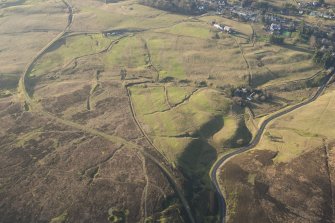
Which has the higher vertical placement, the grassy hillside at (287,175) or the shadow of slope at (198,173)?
the grassy hillside at (287,175)

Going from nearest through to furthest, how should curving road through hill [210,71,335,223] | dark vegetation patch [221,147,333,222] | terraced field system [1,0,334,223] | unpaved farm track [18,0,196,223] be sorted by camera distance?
dark vegetation patch [221,147,333,222] < curving road through hill [210,71,335,223] < unpaved farm track [18,0,196,223] < terraced field system [1,0,334,223]

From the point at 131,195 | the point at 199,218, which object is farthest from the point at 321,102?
the point at 131,195

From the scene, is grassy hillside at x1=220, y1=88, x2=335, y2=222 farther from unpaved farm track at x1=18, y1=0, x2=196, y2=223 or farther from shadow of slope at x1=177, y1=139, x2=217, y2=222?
unpaved farm track at x1=18, y1=0, x2=196, y2=223

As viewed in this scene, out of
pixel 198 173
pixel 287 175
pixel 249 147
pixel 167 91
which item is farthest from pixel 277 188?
pixel 167 91

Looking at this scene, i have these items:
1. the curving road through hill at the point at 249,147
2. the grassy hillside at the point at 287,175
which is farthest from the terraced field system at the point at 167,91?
the grassy hillside at the point at 287,175

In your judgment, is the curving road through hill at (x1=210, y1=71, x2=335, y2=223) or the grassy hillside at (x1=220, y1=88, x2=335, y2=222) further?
the curving road through hill at (x1=210, y1=71, x2=335, y2=223)

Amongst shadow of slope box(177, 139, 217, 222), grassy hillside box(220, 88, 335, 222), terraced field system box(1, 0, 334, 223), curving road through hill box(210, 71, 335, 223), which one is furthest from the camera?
terraced field system box(1, 0, 334, 223)

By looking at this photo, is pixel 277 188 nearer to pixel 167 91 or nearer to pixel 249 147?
pixel 249 147

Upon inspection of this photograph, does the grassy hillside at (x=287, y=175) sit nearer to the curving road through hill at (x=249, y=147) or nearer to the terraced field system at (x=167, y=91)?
the curving road through hill at (x=249, y=147)

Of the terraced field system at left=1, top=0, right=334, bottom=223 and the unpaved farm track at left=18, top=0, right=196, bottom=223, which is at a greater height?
the terraced field system at left=1, top=0, right=334, bottom=223

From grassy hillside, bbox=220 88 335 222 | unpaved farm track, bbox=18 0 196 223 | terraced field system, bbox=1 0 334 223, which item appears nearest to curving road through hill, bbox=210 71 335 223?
terraced field system, bbox=1 0 334 223
